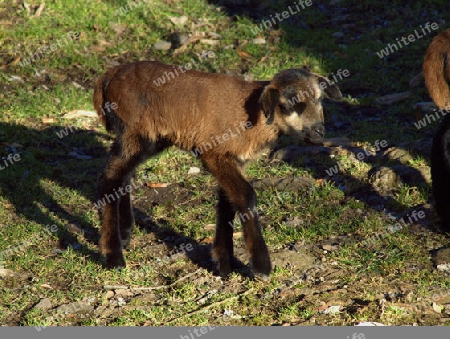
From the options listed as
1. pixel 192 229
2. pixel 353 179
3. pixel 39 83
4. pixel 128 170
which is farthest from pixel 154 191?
pixel 39 83

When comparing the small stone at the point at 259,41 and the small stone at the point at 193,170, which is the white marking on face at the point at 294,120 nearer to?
the small stone at the point at 193,170

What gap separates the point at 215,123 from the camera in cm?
603

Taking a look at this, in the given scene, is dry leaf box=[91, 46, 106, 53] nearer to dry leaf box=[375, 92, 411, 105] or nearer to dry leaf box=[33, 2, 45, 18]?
dry leaf box=[33, 2, 45, 18]

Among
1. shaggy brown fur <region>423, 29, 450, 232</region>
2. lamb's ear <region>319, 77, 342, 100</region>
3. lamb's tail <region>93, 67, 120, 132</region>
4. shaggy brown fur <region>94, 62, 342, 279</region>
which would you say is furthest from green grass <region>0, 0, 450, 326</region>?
lamb's ear <region>319, 77, 342, 100</region>

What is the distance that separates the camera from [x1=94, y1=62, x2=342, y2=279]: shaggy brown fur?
579 centimetres

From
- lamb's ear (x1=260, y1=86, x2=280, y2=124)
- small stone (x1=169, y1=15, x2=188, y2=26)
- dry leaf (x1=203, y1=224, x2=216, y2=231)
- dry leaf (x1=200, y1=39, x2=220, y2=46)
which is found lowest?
dry leaf (x1=203, y1=224, x2=216, y2=231)

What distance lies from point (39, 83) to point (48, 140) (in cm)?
160

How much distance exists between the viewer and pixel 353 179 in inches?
305

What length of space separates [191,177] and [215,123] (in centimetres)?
217

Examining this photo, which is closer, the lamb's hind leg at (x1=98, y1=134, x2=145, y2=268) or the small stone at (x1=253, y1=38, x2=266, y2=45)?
the lamb's hind leg at (x1=98, y1=134, x2=145, y2=268)

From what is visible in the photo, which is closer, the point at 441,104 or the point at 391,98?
the point at 441,104

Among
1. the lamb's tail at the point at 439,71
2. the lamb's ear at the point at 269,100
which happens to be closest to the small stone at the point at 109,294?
the lamb's ear at the point at 269,100

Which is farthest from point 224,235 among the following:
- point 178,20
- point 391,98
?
point 178,20

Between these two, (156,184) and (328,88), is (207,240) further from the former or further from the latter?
(328,88)
